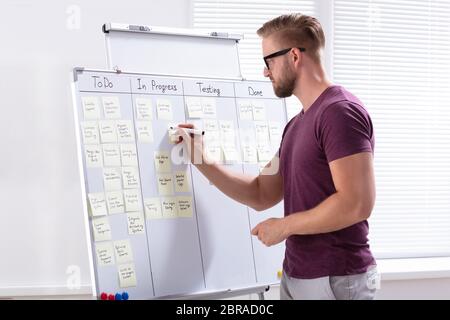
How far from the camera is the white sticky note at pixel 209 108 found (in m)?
2.33

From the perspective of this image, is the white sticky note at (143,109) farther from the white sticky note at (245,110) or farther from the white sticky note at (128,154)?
the white sticky note at (245,110)

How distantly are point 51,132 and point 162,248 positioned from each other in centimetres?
109

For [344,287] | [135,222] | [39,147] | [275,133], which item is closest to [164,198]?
[135,222]

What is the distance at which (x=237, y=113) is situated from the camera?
2424 millimetres

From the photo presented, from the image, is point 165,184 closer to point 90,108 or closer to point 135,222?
point 135,222

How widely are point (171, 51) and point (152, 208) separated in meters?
0.66

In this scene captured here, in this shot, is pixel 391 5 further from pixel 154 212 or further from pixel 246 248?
pixel 154 212

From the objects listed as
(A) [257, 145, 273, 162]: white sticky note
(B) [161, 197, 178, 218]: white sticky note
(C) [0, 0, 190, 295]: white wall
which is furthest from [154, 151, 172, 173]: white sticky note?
(C) [0, 0, 190, 295]: white wall

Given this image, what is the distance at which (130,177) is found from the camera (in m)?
2.12

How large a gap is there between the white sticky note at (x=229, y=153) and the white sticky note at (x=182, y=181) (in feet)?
0.68

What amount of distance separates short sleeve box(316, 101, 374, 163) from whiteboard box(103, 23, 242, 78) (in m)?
0.74

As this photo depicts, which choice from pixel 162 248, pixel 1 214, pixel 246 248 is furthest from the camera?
pixel 1 214

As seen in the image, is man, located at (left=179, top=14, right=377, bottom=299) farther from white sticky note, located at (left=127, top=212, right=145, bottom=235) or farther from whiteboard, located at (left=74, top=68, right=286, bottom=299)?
white sticky note, located at (left=127, top=212, right=145, bottom=235)
